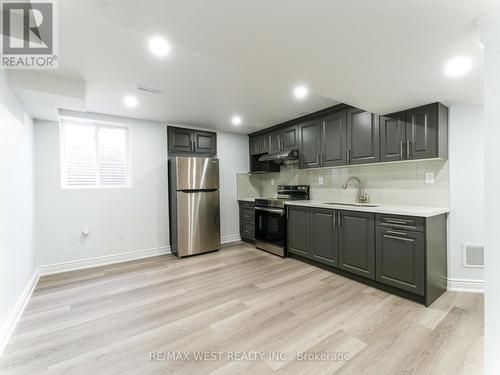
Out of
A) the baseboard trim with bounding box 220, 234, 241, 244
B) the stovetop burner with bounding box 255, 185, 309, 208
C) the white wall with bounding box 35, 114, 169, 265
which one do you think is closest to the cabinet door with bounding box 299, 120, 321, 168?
the stovetop burner with bounding box 255, 185, 309, 208

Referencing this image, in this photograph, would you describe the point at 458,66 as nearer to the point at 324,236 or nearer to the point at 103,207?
the point at 324,236

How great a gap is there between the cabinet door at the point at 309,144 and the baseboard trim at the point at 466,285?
2.15 m

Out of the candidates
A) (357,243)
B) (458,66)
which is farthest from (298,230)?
(458,66)

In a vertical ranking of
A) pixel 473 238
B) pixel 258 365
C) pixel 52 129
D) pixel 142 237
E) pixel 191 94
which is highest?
Result: pixel 191 94

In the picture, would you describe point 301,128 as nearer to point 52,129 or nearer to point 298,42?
point 298,42

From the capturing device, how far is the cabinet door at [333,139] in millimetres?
3287

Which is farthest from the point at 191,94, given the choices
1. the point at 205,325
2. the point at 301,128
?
the point at 205,325

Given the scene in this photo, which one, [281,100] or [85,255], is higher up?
[281,100]

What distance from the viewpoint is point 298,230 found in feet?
11.9

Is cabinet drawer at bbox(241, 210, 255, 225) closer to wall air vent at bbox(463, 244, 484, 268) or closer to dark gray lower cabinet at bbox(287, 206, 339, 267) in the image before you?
dark gray lower cabinet at bbox(287, 206, 339, 267)

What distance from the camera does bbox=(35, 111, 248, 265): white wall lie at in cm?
326

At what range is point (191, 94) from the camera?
112 inches

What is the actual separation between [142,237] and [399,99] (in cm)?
413

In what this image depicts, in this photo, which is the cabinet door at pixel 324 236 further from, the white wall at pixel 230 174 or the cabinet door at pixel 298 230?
the white wall at pixel 230 174
